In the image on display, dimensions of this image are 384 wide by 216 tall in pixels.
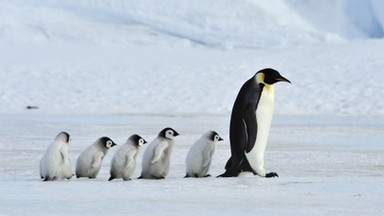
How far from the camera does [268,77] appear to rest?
546 cm

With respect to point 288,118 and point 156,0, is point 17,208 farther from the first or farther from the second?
point 156,0

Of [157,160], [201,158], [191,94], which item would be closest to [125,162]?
[157,160]

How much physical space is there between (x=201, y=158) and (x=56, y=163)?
0.80 meters

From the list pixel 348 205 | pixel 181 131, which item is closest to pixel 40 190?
pixel 348 205

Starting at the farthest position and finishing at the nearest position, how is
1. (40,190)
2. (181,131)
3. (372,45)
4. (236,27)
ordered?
(236,27), (372,45), (181,131), (40,190)

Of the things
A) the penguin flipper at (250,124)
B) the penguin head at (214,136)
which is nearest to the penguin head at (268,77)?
the penguin flipper at (250,124)

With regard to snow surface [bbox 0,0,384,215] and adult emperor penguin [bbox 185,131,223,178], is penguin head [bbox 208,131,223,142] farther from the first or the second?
snow surface [bbox 0,0,384,215]

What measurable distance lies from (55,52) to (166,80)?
3.35 metres

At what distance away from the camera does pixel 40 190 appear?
444cm

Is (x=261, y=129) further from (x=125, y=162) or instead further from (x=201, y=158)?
(x=125, y=162)

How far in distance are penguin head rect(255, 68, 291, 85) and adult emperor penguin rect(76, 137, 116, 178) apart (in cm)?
93

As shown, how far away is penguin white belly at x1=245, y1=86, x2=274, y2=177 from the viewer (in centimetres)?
547

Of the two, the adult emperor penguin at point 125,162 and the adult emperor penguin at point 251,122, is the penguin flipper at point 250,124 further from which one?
the adult emperor penguin at point 125,162

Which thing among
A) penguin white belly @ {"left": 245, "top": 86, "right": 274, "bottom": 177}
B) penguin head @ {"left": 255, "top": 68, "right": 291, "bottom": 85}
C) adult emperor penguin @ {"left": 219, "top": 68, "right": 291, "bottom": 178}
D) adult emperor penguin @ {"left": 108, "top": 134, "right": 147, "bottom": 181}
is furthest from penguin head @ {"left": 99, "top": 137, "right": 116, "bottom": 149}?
penguin head @ {"left": 255, "top": 68, "right": 291, "bottom": 85}
